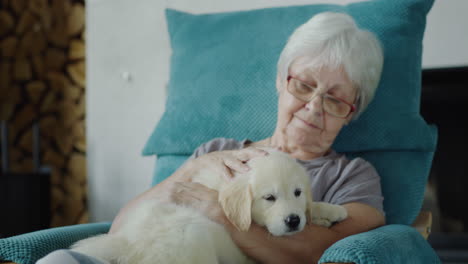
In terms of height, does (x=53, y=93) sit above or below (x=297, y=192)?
below

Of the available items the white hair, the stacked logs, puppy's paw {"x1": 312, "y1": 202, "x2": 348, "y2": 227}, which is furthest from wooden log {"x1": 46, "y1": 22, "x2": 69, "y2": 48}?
puppy's paw {"x1": 312, "y1": 202, "x2": 348, "y2": 227}

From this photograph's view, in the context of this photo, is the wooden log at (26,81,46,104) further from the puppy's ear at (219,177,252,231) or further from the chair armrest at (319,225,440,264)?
the chair armrest at (319,225,440,264)

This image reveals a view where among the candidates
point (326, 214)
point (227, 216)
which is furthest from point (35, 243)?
point (326, 214)

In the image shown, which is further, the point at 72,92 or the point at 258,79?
the point at 72,92

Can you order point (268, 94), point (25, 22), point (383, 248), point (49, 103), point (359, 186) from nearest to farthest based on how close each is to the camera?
point (383, 248) < point (359, 186) < point (268, 94) < point (25, 22) < point (49, 103)

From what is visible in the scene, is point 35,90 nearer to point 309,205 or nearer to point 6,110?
point 6,110

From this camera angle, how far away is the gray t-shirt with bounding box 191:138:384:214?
130cm

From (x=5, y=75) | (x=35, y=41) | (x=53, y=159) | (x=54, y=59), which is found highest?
(x=35, y=41)

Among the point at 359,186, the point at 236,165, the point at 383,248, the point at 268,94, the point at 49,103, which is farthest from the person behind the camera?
the point at 49,103

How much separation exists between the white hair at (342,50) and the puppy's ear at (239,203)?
1.55 ft

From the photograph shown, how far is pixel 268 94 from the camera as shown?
5.32 ft

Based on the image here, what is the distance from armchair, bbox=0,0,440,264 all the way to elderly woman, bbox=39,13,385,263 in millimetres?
98

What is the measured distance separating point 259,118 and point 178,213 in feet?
2.17

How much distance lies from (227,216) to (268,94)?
626mm
